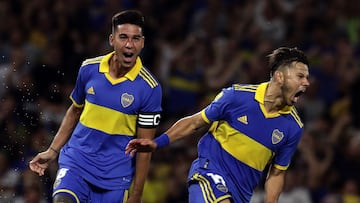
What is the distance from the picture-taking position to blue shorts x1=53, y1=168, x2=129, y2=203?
27.2ft

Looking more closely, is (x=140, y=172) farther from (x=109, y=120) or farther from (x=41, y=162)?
(x=41, y=162)

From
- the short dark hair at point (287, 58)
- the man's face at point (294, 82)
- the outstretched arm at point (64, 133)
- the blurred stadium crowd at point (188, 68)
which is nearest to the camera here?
the man's face at point (294, 82)

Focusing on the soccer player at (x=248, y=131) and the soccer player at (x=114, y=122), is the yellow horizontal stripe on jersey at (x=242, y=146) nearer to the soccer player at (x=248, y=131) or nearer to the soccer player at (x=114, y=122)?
the soccer player at (x=248, y=131)

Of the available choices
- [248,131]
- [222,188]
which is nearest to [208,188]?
[222,188]

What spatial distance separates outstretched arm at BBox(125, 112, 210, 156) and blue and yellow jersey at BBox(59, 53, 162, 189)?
0.23 metres

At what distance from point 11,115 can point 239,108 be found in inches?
188

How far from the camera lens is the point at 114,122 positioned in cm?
847

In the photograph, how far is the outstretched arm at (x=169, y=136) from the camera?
7961 mm

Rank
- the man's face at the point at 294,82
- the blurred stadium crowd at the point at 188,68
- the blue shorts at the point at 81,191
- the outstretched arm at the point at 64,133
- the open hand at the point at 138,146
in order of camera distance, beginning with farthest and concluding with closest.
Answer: the blurred stadium crowd at the point at 188,68
the outstretched arm at the point at 64,133
the man's face at the point at 294,82
the blue shorts at the point at 81,191
the open hand at the point at 138,146

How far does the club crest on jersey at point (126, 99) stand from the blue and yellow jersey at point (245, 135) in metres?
0.61

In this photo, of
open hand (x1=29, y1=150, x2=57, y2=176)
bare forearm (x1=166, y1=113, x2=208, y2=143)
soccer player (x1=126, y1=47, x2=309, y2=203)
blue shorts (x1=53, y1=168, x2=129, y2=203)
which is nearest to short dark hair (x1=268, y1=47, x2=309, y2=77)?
soccer player (x1=126, y1=47, x2=309, y2=203)

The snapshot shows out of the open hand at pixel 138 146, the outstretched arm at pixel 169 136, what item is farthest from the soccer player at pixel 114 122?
the open hand at pixel 138 146

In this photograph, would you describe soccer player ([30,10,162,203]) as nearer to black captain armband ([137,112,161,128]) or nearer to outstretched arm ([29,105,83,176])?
black captain armband ([137,112,161,128])

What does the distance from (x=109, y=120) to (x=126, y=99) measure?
0.72 feet
